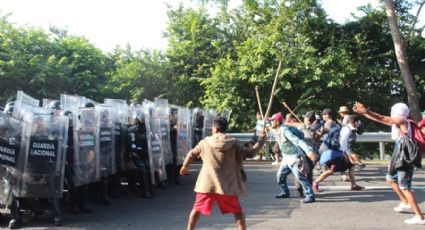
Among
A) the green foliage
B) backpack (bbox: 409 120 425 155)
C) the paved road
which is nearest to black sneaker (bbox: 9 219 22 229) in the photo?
the paved road

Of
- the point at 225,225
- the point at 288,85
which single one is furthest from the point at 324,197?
the point at 288,85

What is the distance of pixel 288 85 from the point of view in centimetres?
1792

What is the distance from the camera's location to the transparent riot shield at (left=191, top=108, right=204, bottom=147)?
1181 centimetres

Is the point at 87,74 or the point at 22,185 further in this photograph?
the point at 87,74

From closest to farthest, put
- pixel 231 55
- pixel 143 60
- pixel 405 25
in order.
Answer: pixel 405 25 < pixel 231 55 < pixel 143 60

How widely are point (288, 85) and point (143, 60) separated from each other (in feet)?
25.2

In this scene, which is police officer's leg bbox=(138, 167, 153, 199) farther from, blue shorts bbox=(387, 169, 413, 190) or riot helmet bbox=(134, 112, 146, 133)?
blue shorts bbox=(387, 169, 413, 190)

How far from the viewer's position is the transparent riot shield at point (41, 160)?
267 inches

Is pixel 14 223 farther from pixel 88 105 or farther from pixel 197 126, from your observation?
pixel 197 126

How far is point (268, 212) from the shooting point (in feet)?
25.5

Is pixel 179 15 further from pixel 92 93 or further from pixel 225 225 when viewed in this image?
pixel 225 225

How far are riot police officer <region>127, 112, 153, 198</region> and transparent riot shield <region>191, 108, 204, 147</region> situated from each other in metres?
2.60

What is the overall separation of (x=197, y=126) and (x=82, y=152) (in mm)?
4741

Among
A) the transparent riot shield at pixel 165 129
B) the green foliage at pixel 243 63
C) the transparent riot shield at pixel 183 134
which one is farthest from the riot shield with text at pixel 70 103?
the green foliage at pixel 243 63
